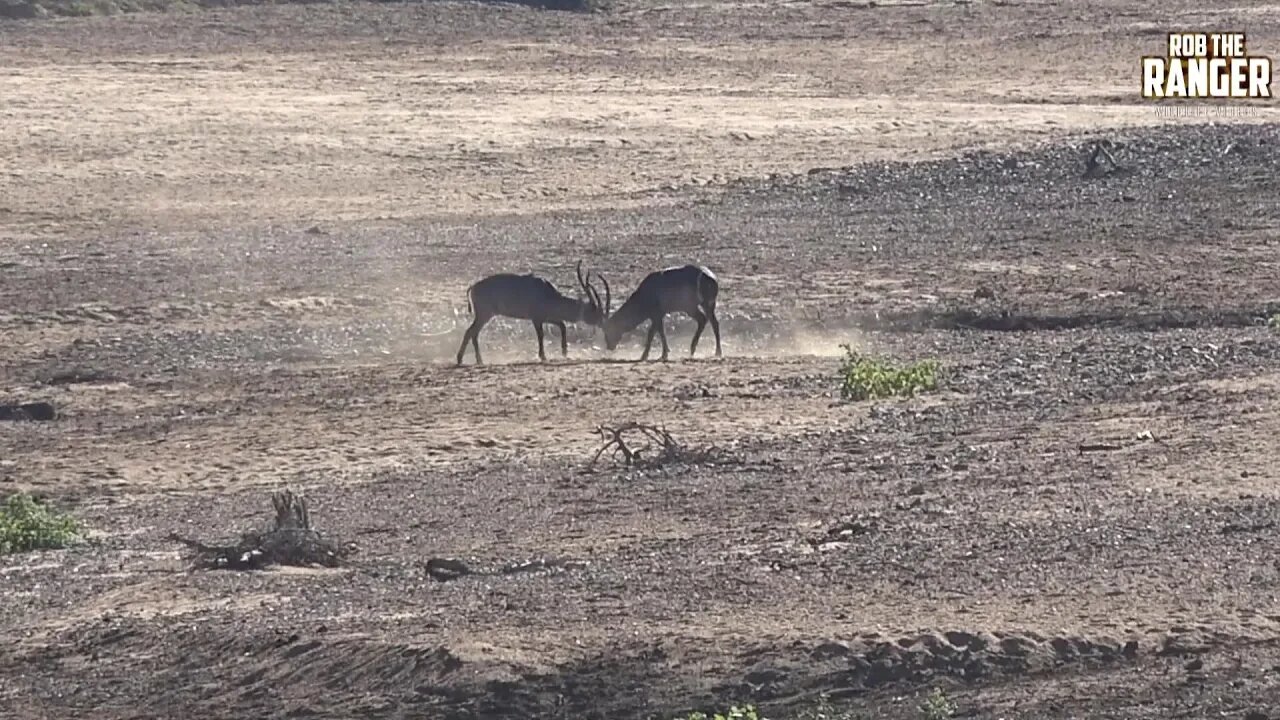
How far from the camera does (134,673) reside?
9.91m

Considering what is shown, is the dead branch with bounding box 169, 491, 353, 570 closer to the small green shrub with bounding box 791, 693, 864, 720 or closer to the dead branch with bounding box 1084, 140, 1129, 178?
the small green shrub with bounding box 791, 693, 864, 720

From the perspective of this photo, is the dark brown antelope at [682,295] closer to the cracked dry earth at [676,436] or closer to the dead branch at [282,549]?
the cracked dry earth at [676,436]

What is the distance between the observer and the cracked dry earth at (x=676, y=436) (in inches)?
370

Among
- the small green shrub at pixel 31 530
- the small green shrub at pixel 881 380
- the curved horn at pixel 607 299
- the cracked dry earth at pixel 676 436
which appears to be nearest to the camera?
the cracked dry earth at pixel 676 436

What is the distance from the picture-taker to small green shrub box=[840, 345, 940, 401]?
1509 centimetres

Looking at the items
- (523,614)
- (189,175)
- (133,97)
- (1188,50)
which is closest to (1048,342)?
(523,614)

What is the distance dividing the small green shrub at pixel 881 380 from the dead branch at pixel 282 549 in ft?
14.2

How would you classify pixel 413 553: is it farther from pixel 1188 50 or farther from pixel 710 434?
pixel 1188 50

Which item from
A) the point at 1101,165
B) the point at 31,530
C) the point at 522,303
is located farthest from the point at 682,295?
the point at 1101,165

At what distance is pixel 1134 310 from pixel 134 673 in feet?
33.8

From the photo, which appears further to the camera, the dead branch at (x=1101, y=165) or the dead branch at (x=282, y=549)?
the dead branch at (x=1101, y=165)

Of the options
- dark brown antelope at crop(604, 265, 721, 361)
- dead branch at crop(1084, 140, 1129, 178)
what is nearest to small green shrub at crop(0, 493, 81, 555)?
dark brown antelope at crop(604, 265, 721, 361)

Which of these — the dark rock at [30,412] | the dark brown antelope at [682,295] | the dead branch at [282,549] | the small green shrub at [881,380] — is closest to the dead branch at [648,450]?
the small green shrub at [881,380]

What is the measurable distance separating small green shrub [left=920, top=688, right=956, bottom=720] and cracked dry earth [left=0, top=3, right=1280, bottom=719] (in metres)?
0.06
